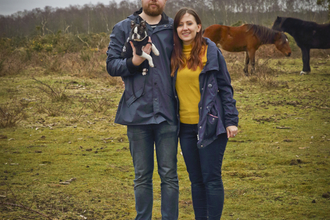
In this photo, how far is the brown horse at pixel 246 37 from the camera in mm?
10555

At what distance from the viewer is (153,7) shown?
2.29m

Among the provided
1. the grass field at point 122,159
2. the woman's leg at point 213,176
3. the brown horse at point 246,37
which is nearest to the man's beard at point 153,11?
the woman's leg at point 213,176

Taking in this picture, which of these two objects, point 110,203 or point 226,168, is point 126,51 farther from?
point 226,168

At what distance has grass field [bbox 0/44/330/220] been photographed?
3.01m

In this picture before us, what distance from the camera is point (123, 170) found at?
414 cm

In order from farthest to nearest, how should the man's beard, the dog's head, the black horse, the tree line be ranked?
the tree line → the black horse → the man's beard → the dog's head

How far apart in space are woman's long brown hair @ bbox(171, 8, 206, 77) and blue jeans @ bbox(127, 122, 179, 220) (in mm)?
439

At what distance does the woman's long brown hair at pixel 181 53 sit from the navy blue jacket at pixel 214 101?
0.07 meters

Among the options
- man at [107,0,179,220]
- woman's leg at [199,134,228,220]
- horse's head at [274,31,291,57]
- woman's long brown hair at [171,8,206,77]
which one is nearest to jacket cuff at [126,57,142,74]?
man at [107,0,179,220]

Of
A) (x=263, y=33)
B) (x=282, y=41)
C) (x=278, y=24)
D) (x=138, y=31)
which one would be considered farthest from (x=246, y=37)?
(x=138, y=31)

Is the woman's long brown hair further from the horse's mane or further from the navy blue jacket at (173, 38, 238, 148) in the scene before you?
the horse's mane

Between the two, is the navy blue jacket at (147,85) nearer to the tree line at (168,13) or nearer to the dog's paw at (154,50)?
the dog's paw at (154,50)

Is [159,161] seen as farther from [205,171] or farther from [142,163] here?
[205,171]

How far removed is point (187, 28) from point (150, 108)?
24.7 inches
